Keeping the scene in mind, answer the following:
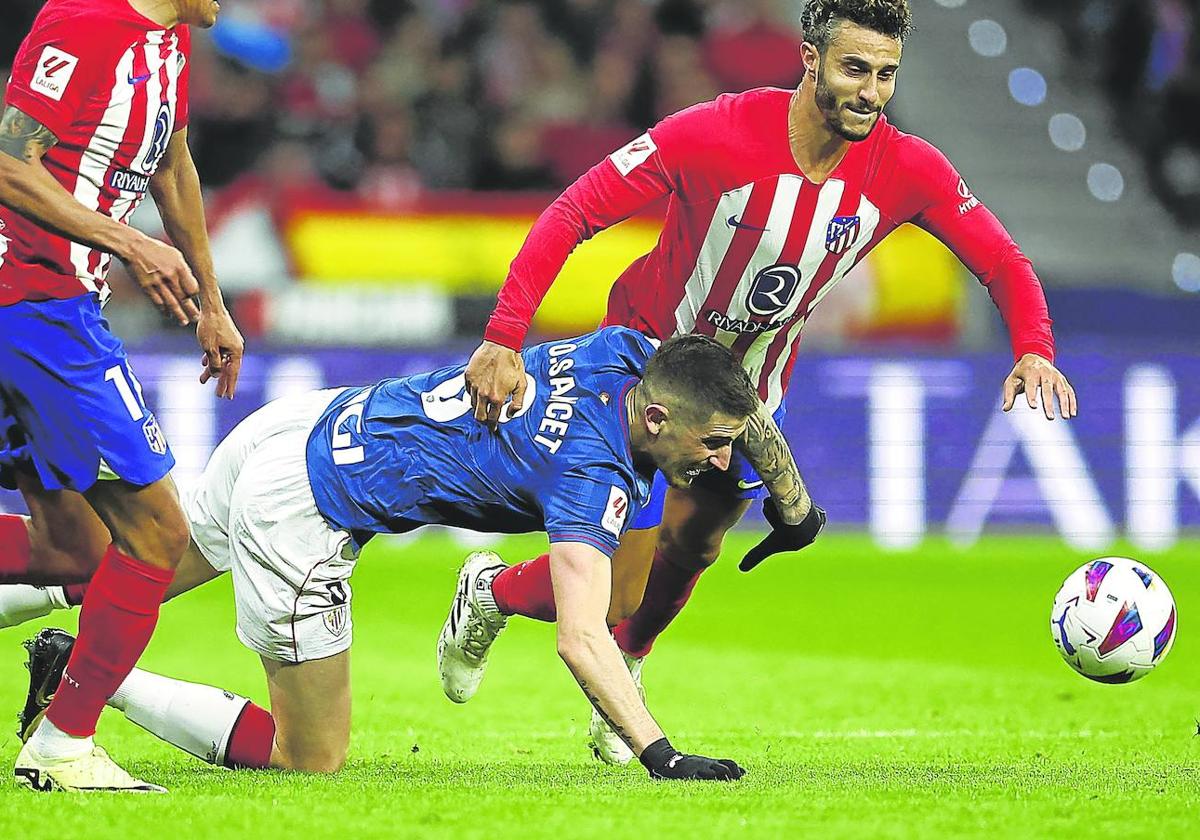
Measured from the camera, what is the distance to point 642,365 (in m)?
5.03

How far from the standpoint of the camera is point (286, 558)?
16.6ft

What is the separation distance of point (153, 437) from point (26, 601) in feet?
3.60

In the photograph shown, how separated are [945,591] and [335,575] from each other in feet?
19.5

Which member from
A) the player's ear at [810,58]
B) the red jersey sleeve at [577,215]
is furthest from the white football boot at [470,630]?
the player's ear at [810,58]

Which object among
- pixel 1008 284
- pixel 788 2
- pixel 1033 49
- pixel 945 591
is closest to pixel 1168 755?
pixel 1008 284

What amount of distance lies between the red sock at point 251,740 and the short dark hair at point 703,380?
149cm

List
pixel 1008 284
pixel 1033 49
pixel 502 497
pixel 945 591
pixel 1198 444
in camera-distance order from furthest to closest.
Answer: pixel 1033 49
pixel 1198 444
pixel 945 591
pixel 1008 284
pixel 502 497

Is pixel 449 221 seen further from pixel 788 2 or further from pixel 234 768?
pixel 234 768

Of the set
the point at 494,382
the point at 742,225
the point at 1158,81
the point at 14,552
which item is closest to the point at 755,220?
the point at 742,225

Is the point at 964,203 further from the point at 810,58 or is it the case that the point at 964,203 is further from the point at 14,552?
the point at 14,552

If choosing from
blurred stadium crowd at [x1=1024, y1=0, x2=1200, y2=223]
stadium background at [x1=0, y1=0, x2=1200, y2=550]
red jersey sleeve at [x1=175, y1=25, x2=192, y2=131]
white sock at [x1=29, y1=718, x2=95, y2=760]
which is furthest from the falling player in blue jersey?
blurred stadium crowd at [x1=1024, y1=0, x2=1200, y2=223]

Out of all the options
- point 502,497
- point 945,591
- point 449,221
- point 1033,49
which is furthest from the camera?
point 1033,49

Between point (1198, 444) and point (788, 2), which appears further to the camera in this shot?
point (788, 2)

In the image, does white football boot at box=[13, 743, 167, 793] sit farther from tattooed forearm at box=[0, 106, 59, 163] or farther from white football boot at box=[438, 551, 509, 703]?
tattooed forearm at box=[0, 106, 59, 163]
